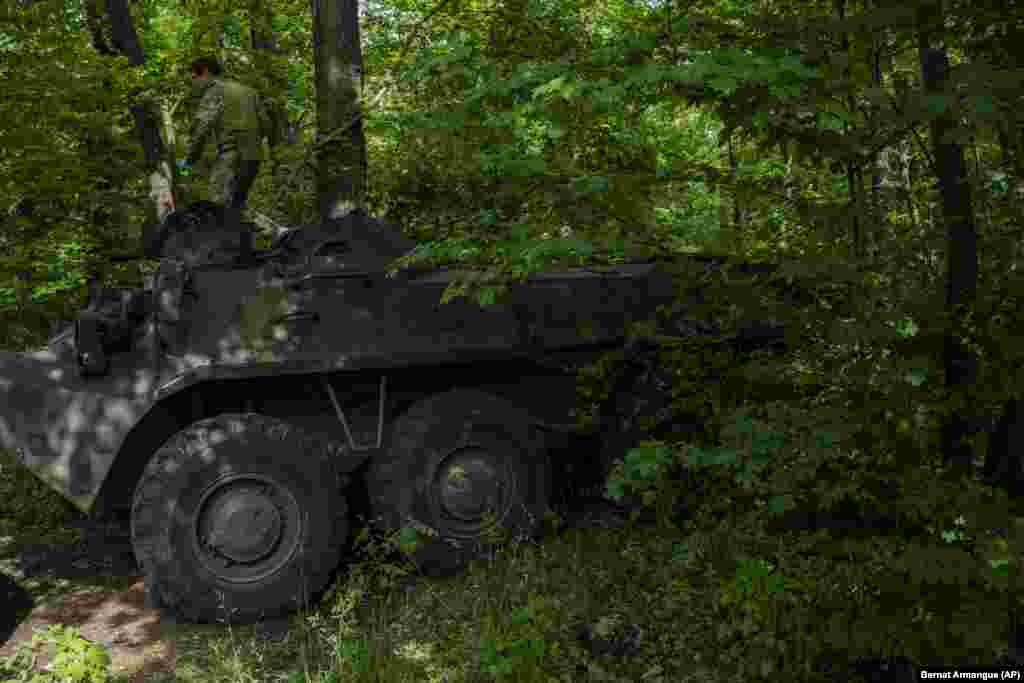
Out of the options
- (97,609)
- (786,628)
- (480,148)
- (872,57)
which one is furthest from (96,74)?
(786,628)

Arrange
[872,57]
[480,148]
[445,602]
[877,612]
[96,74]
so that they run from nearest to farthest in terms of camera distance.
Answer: [877,612]
[872,57]
[445,602]
[480,148]
[96,74]

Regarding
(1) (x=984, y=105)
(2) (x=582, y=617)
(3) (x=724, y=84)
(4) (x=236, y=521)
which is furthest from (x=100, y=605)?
(1) (x=984, y=105)

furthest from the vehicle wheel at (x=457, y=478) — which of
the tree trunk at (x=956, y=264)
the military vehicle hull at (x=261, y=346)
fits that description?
the tree trunk at (x=956, y=264)

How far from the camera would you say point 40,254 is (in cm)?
927

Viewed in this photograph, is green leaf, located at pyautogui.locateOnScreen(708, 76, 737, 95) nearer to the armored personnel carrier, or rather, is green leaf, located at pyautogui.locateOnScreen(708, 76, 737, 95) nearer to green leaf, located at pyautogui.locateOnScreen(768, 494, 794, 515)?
green leaf, located at pyautogui.locateOnScreen(768, 494, 794, 515)

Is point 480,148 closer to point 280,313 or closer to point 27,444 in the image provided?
point 280,313

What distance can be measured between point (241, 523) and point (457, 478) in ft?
4.19

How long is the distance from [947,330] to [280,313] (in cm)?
362

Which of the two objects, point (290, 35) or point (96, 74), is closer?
point (96, 74)

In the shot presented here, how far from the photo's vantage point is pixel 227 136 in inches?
275

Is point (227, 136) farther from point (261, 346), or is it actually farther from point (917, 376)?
point (917, 376)

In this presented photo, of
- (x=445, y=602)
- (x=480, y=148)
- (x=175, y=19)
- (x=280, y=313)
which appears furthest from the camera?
(x=175, y=19)

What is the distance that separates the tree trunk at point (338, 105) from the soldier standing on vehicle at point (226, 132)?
2.90 ft

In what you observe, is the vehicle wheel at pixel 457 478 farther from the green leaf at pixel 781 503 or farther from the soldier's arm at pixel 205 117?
the soldier's arm at pixel 205 117
